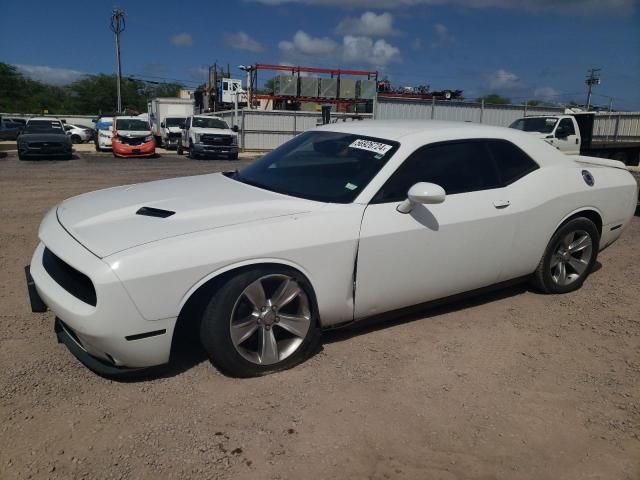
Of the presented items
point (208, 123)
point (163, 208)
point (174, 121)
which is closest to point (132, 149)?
point (208, 123)

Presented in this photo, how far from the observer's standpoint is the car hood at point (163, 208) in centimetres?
289

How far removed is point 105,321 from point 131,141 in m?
19.6

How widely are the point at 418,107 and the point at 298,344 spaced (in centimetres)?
2317

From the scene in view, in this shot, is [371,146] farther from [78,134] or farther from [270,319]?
[78,134]

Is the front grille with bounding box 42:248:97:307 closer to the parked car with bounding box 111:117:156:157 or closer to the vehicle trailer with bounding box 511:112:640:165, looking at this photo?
the vehicle trailer with bounding box 511:112:640:165

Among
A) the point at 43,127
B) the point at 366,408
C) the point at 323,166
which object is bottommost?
the point at 366,408

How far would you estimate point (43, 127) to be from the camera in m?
20.2

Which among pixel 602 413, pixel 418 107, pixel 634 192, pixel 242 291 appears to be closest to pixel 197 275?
pixel 242 291

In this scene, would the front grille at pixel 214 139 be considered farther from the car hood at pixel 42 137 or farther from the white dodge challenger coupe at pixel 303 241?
the white dodge challenger coupe at pixel 303 241

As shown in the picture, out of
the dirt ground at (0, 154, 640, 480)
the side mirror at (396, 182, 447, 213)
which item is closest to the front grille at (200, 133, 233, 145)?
the dirt ground at (0, 154, 640, 480)

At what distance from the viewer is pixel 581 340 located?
3828 mm

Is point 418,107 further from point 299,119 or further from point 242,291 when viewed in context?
point 242,291

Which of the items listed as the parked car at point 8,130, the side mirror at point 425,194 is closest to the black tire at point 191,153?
the parked car at point 8,130

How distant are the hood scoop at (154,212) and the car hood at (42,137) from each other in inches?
707
